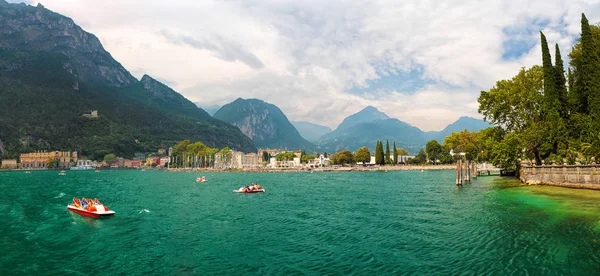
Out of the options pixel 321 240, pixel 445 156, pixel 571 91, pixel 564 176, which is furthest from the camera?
pixel 445 156

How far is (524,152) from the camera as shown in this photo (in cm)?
5556

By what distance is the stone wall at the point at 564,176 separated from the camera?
37688 millimetres

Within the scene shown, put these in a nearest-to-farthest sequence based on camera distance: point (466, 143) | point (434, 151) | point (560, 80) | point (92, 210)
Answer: point (92, 210), point (560, 80), point (466, 143), point (434, 151)

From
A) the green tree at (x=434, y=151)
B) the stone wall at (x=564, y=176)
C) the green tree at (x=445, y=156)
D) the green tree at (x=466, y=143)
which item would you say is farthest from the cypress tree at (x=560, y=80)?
the green tree at (x=434, y=151)

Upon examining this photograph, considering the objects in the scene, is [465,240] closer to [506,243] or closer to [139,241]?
[506,243]

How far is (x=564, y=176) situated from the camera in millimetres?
42594

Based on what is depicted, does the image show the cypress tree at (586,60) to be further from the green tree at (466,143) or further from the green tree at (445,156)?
the green tree at (445,156)

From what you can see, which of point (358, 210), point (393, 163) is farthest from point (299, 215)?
point (393, 163)

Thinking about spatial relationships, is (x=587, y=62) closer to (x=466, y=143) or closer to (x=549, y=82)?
(x=549, y=82)

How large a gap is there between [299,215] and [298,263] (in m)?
15.3

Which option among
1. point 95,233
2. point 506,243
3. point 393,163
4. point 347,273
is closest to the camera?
point 347,273

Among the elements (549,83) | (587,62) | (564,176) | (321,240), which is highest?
(587,62)

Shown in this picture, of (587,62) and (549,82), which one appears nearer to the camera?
(587,62)

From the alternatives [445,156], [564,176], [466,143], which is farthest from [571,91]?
[445,156]
